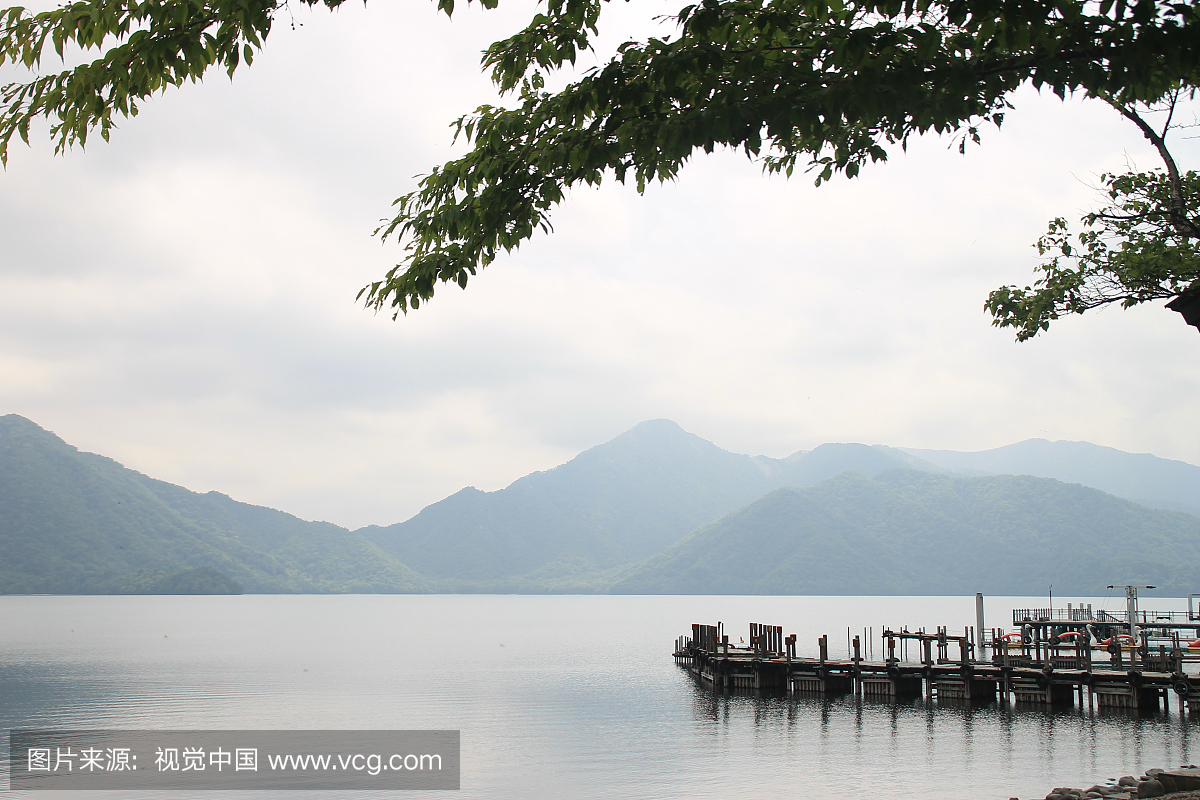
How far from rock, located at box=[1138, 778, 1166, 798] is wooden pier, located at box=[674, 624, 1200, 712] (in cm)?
2102

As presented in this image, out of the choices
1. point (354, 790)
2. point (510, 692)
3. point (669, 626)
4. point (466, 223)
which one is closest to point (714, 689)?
point (510, 692)

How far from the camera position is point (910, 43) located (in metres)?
7.03

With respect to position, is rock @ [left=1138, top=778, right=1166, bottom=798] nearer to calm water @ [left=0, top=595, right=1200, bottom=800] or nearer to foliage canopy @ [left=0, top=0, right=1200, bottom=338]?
calm water @ [left=0, top=595, right=1200, bottom=800]

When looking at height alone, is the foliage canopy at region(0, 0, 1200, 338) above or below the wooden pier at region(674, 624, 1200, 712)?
above

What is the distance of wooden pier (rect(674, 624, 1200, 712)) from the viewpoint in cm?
3619

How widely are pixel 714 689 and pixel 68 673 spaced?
47.0m

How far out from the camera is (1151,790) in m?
16.6

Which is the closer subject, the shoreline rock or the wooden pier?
the shoreline rock

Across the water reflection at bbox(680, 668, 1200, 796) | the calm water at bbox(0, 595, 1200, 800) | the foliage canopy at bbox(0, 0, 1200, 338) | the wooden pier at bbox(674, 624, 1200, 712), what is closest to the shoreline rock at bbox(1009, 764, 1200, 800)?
the calm water at bbox(0, 595, 1200, 800)

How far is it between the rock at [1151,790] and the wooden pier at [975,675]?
21024mm

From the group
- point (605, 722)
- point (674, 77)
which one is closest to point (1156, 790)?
point (674, 77)

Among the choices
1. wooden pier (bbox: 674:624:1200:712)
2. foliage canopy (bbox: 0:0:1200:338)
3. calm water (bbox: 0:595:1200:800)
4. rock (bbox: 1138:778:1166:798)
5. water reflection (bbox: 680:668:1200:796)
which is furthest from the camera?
wooden pier (bbox: 674:624:1200:712)

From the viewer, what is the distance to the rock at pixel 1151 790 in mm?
16453

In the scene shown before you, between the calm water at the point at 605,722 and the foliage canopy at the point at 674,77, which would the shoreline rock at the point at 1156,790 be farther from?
the foliage canopy at the point at 674,77
